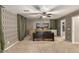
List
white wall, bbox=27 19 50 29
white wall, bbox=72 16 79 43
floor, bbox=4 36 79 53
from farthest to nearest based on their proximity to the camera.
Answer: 1. white wall, bbox=72 16 79 43
2. white wall, bbox=27 19 50 29
3. floor, bbox=4 36 79 53

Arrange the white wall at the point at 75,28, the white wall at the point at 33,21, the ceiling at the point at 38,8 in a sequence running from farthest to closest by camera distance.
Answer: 1. the white wall at the point at 75,28
2. the white wall at the point at 33,21
3. the ceiling at the point at 38,8

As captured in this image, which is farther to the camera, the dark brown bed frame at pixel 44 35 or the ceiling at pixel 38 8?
the dark brown bed frame at pixel 44 35

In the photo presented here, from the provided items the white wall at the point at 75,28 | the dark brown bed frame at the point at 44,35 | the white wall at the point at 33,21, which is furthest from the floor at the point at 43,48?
the dark brown bed frame at the point at 44,35

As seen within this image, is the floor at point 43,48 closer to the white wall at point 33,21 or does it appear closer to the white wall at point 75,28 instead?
the white wall at point 75,28

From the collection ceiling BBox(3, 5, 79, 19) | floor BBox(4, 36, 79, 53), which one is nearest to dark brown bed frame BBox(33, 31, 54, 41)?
floor BBox(4, 36, 79, 53)

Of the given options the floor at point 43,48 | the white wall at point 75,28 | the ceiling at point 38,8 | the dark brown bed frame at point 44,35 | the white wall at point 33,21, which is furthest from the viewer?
the dark brown bed frame at point 44,35

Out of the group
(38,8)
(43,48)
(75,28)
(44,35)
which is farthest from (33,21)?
(38,8)

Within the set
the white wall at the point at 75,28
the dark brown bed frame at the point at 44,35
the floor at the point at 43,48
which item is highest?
the white wall at the point at 75,28

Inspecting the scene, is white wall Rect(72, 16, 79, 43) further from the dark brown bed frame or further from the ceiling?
the dark brown bed frame

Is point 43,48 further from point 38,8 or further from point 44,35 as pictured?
point 44,35

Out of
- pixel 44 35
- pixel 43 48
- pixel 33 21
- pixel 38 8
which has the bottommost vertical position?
pixel 43 48

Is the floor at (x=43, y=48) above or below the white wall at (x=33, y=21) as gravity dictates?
below

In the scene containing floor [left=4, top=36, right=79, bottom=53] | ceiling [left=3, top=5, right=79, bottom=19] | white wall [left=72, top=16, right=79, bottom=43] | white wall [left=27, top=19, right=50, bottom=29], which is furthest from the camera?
white wall [left=72, top=16, right=79, bottom=43]
